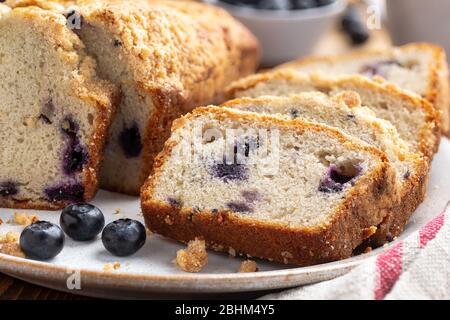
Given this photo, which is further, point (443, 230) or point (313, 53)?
point (313, 53)

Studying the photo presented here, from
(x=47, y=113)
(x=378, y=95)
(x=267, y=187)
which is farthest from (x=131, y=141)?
(x=378, y=95)

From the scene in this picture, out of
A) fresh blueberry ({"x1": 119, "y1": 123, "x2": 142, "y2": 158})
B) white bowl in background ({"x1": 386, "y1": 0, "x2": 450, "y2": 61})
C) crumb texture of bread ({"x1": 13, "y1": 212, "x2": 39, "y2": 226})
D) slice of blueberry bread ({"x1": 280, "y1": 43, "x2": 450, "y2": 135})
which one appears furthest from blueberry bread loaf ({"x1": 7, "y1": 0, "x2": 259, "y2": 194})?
white bowl in background ({"x1": 386, "y1": 0, "x2": 450, "y2": 61})

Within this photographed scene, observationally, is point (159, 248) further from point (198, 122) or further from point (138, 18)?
point (138, 18)

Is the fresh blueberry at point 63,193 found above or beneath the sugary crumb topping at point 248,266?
beneath


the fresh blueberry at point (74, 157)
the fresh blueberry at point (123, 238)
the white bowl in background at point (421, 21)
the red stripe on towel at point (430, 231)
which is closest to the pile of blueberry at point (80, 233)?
the fresh blueberry at point (123, 238)

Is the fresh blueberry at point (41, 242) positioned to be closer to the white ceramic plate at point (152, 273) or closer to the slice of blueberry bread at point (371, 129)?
the white ceramic plate at point (152, 273)

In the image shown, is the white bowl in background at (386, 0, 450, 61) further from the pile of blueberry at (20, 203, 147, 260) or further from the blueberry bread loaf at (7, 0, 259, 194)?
the pile of blueberry at (20, 203, 147, 260)
